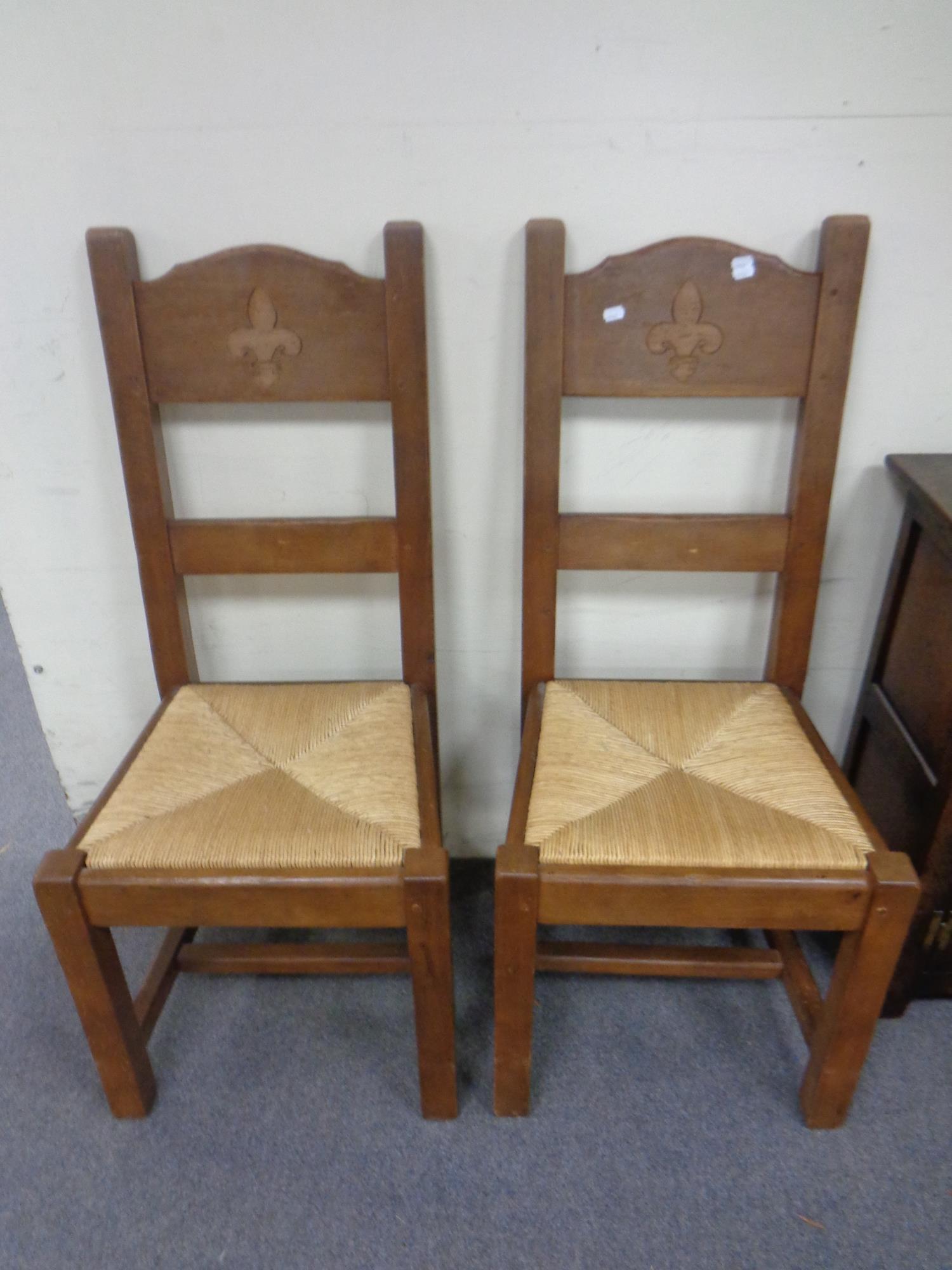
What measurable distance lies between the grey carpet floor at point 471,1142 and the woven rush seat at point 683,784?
0.46 m

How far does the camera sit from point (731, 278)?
110cm

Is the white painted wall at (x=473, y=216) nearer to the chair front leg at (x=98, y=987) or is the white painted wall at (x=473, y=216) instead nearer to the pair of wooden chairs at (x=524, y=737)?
the pair of wooden chairs at (x=524, y=737)

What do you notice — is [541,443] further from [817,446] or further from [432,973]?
[432,973]

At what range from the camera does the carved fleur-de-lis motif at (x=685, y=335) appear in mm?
1110

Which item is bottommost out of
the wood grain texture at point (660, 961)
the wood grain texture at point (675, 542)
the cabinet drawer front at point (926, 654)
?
the wood grain texture at point (660, 961)

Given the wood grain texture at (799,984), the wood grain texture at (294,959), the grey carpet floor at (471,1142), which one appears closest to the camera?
the grey carpet floor at (471,1142)

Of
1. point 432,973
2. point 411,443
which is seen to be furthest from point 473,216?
point 432,973

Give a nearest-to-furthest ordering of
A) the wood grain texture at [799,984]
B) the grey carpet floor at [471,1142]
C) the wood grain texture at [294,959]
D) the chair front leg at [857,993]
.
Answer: the chair front leg at [857,993]
the grey carpet floor at [471,1142]
the wood grain texture at [799,984]
the wood grain texture at [294,959]

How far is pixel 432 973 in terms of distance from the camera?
41.3 inches

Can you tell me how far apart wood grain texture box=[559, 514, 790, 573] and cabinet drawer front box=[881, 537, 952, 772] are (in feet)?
0.64

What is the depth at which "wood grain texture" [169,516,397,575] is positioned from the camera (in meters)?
1.22

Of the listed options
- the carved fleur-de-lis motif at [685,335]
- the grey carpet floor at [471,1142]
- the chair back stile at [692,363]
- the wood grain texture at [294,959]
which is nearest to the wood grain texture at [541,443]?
the chair back stile at [692,363]

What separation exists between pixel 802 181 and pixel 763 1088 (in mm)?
1198

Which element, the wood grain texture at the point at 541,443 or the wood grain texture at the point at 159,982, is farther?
the wood grain texture at the point at 159,982
